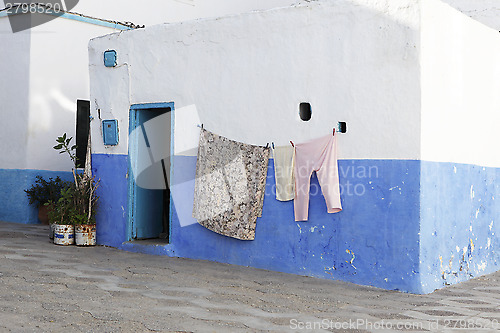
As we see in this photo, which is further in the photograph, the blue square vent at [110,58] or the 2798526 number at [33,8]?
the 2798526 number at [33,8]

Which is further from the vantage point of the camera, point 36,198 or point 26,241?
point 36,198

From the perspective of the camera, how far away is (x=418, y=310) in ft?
18.8

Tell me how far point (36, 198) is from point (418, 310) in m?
7.68

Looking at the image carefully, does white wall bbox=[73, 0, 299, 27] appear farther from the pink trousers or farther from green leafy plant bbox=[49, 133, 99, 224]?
the pink trousers

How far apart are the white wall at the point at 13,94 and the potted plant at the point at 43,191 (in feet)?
1.53

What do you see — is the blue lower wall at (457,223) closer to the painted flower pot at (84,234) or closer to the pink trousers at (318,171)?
the pink trousers at (318,171)

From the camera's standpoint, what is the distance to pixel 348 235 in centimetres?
686

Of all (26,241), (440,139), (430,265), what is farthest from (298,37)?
(26,241)

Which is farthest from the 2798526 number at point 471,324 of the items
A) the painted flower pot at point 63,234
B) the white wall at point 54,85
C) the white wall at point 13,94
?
the white wall at point 13,94

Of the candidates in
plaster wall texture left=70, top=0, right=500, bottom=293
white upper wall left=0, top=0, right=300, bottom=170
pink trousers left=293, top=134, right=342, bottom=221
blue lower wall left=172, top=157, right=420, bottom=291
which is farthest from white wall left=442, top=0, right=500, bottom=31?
white upper wall left=0, top=0, right=300, bottom=170

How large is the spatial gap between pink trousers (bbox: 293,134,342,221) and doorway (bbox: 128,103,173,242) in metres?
2.29

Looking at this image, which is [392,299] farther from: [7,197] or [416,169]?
[7,197]

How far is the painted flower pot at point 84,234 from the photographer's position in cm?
903

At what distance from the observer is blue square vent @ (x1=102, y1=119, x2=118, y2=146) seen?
355 inches
